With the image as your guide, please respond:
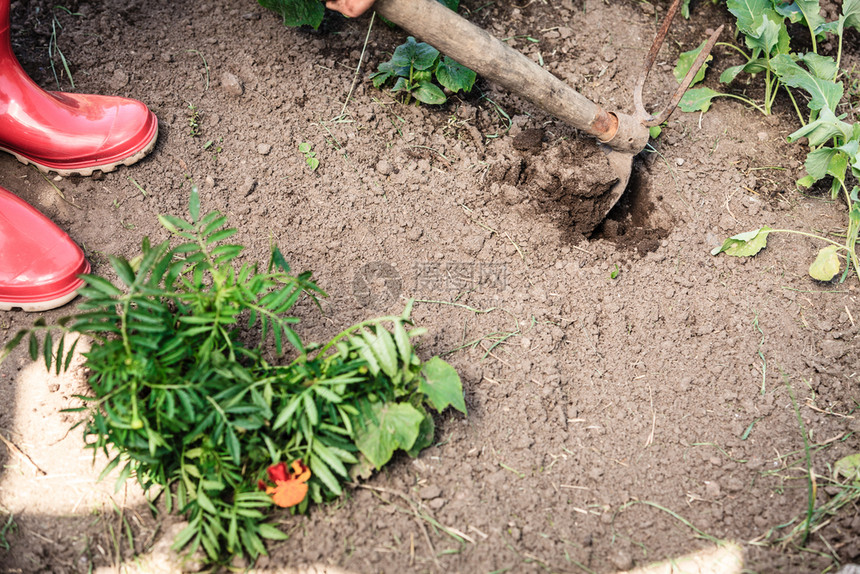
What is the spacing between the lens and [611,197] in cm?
246

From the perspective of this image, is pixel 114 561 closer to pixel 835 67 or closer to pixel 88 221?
pixel 88 221

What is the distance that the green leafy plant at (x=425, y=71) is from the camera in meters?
2.49

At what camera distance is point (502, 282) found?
2.26 m

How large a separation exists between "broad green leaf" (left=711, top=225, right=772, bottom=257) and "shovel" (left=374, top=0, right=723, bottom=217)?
0.46 m

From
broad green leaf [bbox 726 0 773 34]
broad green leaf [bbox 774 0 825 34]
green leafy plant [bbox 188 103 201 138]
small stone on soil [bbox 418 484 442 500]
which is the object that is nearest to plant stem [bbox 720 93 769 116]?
broad green leaf [bbox 726 0 773 34]

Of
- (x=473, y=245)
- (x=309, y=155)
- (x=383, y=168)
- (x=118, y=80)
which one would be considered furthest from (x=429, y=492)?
(x=118, y=80)

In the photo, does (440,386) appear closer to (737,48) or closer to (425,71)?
(425,71)

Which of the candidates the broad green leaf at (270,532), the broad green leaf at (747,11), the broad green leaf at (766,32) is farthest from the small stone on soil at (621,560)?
the broad green leaf at (747,11)

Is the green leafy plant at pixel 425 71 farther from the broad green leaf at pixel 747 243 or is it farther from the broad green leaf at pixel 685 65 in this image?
the broad green leaf at pixel 747 243

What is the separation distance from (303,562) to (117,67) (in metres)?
2.05

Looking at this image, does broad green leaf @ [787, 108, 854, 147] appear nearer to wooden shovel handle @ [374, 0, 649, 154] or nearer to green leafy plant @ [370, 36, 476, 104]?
wooden shovel handle @ [374, 0, 649, 154]

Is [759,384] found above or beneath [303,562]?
above

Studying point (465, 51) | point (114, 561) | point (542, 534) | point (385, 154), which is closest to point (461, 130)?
point (385, 154)

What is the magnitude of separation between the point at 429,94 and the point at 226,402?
5.00ft
